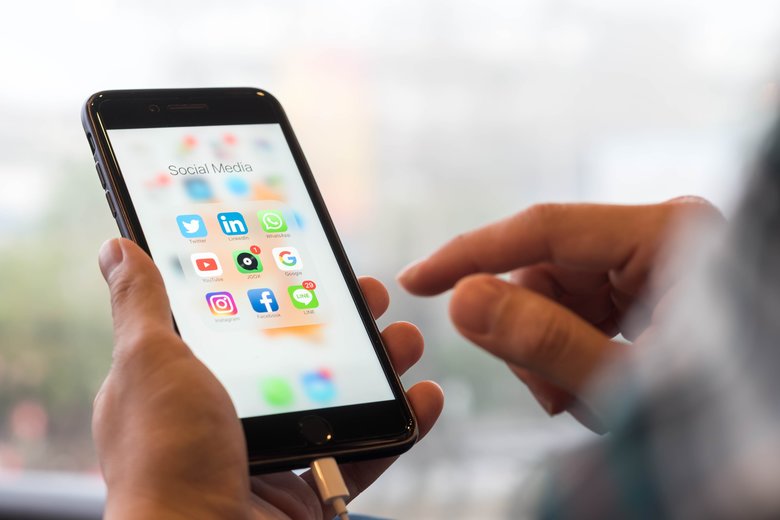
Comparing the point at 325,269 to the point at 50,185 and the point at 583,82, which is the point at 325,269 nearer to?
the point at 583,82

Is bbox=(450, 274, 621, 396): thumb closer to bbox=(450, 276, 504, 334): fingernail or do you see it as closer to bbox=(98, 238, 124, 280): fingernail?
bbox=(450, 276, 504, 334): fingernail

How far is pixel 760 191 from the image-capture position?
22 centimetres

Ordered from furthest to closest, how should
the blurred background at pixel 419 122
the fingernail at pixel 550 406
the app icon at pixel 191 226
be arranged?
the blurred background at pixel 419 122
the app icon at pixel 191 226
the fingernail at pixel 550 406

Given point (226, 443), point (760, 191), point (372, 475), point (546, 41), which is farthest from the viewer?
point (546, 41)

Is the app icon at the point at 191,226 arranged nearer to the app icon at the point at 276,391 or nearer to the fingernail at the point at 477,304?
the app icon at the point at 276,391

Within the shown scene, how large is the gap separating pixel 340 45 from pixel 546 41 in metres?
0.45

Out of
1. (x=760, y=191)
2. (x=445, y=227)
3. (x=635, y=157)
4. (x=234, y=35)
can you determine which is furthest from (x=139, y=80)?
(x=760, y=191)

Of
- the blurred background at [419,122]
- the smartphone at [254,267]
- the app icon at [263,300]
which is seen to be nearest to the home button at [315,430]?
the smartphone at [254,267]

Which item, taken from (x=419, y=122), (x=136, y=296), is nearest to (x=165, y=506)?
(x=136, y=296)

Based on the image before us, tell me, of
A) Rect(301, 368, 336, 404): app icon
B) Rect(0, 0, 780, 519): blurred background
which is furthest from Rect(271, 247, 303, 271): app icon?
Rect(0, 0, 780, 519): blurred background

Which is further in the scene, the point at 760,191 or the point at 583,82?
the point at 583,82

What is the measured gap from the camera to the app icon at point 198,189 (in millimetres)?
782

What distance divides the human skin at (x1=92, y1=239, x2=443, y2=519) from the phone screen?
0.07 metres

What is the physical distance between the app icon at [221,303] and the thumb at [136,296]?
0.26ft
